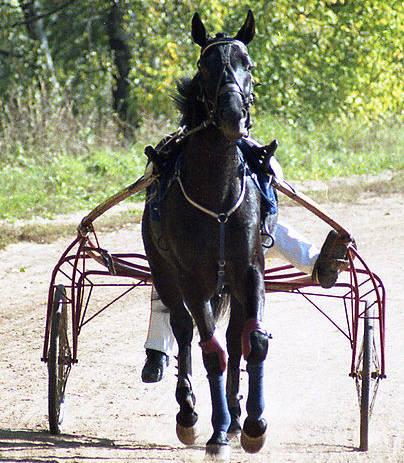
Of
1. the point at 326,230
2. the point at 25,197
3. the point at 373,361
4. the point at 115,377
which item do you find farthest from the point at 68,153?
the point at 373,361

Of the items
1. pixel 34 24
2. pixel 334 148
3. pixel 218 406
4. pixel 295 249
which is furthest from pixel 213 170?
pixel 34 24

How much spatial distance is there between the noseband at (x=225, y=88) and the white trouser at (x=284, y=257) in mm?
1348

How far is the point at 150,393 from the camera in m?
5.18

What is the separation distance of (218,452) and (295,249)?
1.44 meters

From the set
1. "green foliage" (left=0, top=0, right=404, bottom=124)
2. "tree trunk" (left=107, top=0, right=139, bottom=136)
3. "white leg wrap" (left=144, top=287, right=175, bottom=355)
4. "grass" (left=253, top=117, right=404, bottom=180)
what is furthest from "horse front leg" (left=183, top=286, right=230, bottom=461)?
"tree trunk" (left=107, top=0, right=139, bottom=136)

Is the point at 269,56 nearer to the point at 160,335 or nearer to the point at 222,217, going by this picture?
the point at 160,335

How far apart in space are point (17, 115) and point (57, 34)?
6.60m

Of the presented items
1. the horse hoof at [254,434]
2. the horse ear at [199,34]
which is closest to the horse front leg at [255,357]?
the horse hoof at [254,434]

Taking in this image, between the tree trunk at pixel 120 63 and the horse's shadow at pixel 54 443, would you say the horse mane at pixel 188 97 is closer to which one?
the horse's shadow at pixel 54 443

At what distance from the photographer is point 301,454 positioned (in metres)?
4.17

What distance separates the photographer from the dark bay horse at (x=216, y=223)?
146 inches

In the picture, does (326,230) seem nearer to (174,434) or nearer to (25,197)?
(25,197)

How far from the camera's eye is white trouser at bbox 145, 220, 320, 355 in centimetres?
492

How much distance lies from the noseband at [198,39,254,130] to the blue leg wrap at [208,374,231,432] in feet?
3.88
